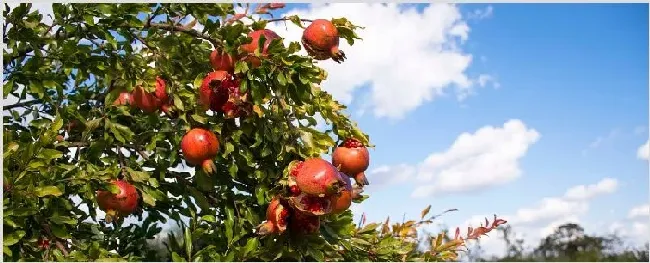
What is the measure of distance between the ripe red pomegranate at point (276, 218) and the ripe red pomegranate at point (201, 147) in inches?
12.9

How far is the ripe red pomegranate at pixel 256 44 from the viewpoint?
2.75 metres

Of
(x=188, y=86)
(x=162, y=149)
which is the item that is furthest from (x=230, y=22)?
(x=162, y=149)

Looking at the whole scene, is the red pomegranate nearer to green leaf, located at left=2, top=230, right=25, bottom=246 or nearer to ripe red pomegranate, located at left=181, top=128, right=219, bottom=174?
ripe red pomegranate, located at left=181, top=128, right=219, bottom=174

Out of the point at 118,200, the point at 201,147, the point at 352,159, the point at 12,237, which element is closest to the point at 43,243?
the point at 12,237

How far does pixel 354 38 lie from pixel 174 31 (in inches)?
36.5

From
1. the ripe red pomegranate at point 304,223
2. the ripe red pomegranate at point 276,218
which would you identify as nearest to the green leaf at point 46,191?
the ripe red pomegranate at point 276,218

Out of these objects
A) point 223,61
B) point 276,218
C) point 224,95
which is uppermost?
point 223,61

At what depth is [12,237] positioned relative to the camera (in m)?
2.59

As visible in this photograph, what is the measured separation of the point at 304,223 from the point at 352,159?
0.33 meters

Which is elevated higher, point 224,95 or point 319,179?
point 224,95

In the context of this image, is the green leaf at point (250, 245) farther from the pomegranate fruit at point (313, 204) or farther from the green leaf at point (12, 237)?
the green leaf at point (12, 237)

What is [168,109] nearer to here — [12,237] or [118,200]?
[118,200]

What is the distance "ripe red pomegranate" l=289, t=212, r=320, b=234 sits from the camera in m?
2.72

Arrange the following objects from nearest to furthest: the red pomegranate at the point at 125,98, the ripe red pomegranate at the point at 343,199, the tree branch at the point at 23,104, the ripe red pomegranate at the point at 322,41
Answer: the ripe red pomegranate at the point at 343,199 < the ripe red pomegranate at the point at 322,41 < the red pomegranate at the point at 125,98 < the tree branch at the point at 23,104
